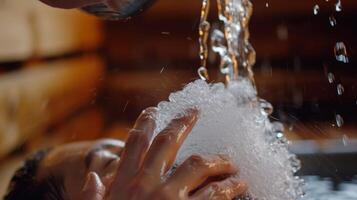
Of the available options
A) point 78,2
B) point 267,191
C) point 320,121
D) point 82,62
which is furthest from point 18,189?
point 82,62

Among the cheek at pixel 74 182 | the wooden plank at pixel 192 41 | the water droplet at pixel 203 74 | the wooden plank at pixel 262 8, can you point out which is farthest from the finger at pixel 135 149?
the wooden plank at pixel 262 8

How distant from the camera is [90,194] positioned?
0.76 metres

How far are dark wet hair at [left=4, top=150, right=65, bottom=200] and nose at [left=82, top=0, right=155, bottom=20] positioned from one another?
331 mm

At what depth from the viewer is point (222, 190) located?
692 millimetres

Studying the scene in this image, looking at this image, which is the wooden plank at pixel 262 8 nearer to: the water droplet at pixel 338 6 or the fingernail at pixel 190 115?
the water droplet at pixel 338 6

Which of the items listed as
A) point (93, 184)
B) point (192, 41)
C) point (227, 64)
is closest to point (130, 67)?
point (192, 41)

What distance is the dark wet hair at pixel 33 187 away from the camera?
1.15 m

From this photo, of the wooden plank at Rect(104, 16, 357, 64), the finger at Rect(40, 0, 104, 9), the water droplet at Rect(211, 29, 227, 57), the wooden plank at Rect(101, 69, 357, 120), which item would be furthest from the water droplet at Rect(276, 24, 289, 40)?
the finger at Rect(40, 0, 104, 9)

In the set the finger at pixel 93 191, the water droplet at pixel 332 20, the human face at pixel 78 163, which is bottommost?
the water droplet at pixel 332 20

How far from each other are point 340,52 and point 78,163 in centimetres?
314

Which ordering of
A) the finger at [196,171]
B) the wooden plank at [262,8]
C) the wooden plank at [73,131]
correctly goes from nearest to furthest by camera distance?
the finger at [196,171] < the wooden plank at [73,131] < the wooden plank at [262,8]

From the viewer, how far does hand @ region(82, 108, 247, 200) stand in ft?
2.24

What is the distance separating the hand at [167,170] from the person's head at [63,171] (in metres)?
0.35

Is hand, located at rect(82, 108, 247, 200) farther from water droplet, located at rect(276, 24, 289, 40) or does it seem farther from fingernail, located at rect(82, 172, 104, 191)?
water droplet, located at rect(276, 24, 289, 40)
